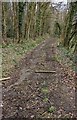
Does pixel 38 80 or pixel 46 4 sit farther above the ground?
pixel 46 4

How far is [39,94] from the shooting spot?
8391mm

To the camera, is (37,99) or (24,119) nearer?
(24,119)

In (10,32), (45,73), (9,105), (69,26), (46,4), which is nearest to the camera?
(9,105)

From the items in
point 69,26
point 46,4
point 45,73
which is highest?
point 46,4

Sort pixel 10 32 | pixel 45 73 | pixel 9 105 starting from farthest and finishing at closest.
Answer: pixel 10 32 → pixel 45 73 → pixel 9 105

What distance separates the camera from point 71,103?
7.88 metres

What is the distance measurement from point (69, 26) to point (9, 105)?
14210mm

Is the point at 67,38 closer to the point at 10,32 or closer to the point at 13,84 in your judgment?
A: the point at 10,32

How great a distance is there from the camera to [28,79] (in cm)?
1030

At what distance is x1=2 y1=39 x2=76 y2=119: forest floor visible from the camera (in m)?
7.10

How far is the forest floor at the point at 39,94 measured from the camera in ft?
23.3

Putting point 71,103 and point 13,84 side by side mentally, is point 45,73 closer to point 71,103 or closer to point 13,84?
point 13,84

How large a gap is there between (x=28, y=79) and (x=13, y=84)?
98 centimetres

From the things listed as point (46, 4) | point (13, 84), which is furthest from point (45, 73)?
point (46, 4)
